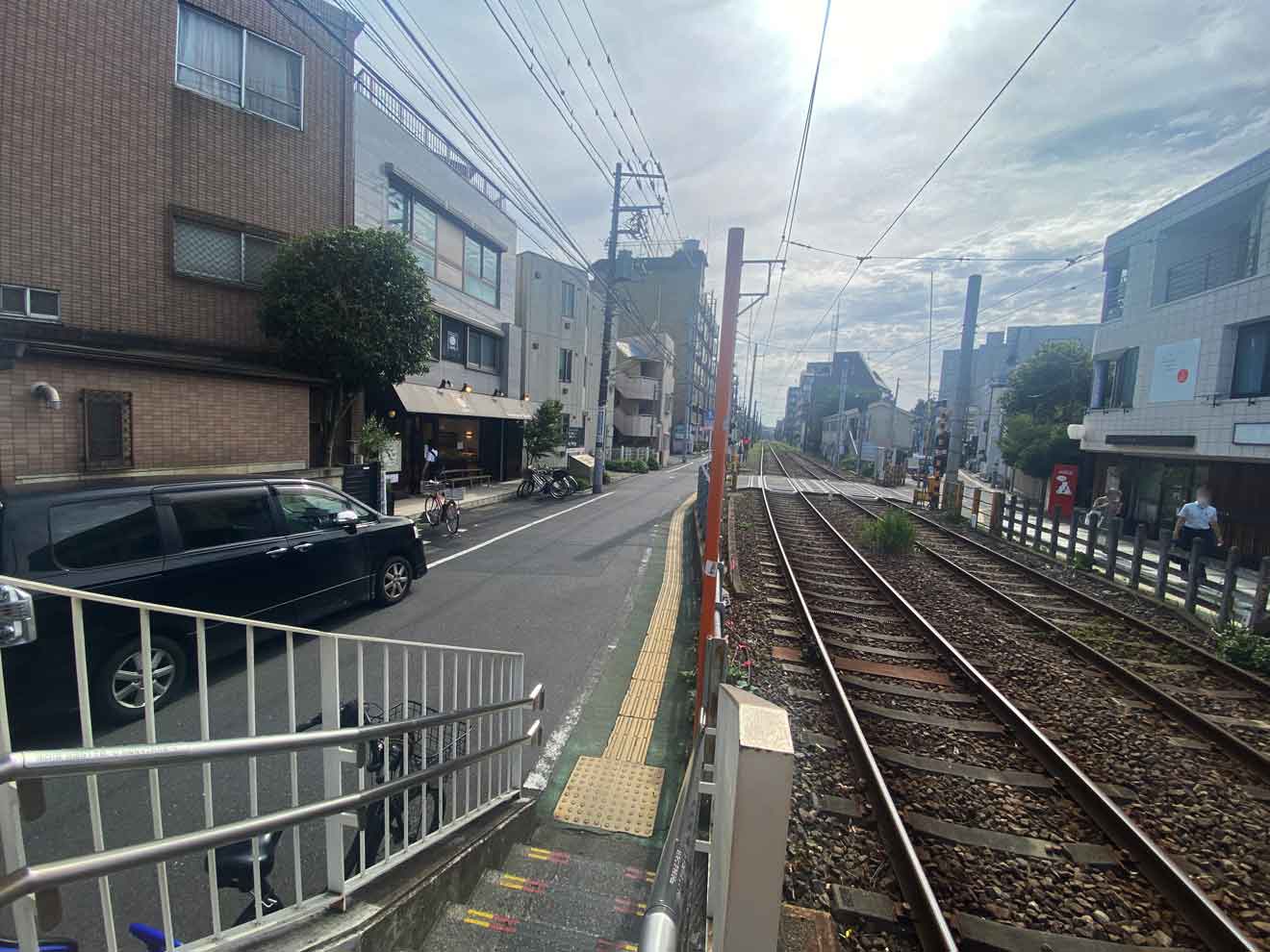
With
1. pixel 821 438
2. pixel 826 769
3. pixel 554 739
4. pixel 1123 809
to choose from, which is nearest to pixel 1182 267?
pixel 1123 809

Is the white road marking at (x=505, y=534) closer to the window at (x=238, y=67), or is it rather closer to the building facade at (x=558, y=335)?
the building facade at (x=558, y=335)

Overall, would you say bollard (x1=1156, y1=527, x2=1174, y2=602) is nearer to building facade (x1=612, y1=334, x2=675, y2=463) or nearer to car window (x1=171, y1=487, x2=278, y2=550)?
car window (x1=171, y1=487, x2=278, y2=550)

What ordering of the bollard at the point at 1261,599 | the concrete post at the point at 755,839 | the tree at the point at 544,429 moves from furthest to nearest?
the tree at the point at 544,429 → the bollard at the point at 1261,599 → the concrete post at the point at 755,839

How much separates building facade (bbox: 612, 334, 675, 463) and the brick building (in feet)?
95.4

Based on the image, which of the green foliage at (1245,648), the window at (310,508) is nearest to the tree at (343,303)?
the window at (310,508)

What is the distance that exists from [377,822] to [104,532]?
10.8 feet

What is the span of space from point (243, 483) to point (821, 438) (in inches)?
2825

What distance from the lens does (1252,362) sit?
12.9m

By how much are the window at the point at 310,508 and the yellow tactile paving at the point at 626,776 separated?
355 centimetres

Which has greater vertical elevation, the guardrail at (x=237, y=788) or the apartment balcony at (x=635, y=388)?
the apartment balcony at (x=635, y=388)

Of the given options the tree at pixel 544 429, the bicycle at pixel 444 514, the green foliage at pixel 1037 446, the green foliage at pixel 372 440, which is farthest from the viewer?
the green foliage at pixel 1037 446

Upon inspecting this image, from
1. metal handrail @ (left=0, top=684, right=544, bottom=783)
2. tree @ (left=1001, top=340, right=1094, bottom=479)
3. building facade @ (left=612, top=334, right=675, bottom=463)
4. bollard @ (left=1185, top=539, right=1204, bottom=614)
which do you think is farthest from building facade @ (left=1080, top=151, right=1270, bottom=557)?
building facade @ (left=612, top=334, right=675, bottom=463)

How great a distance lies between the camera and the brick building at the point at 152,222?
8.08 metres

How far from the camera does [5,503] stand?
373 cm
